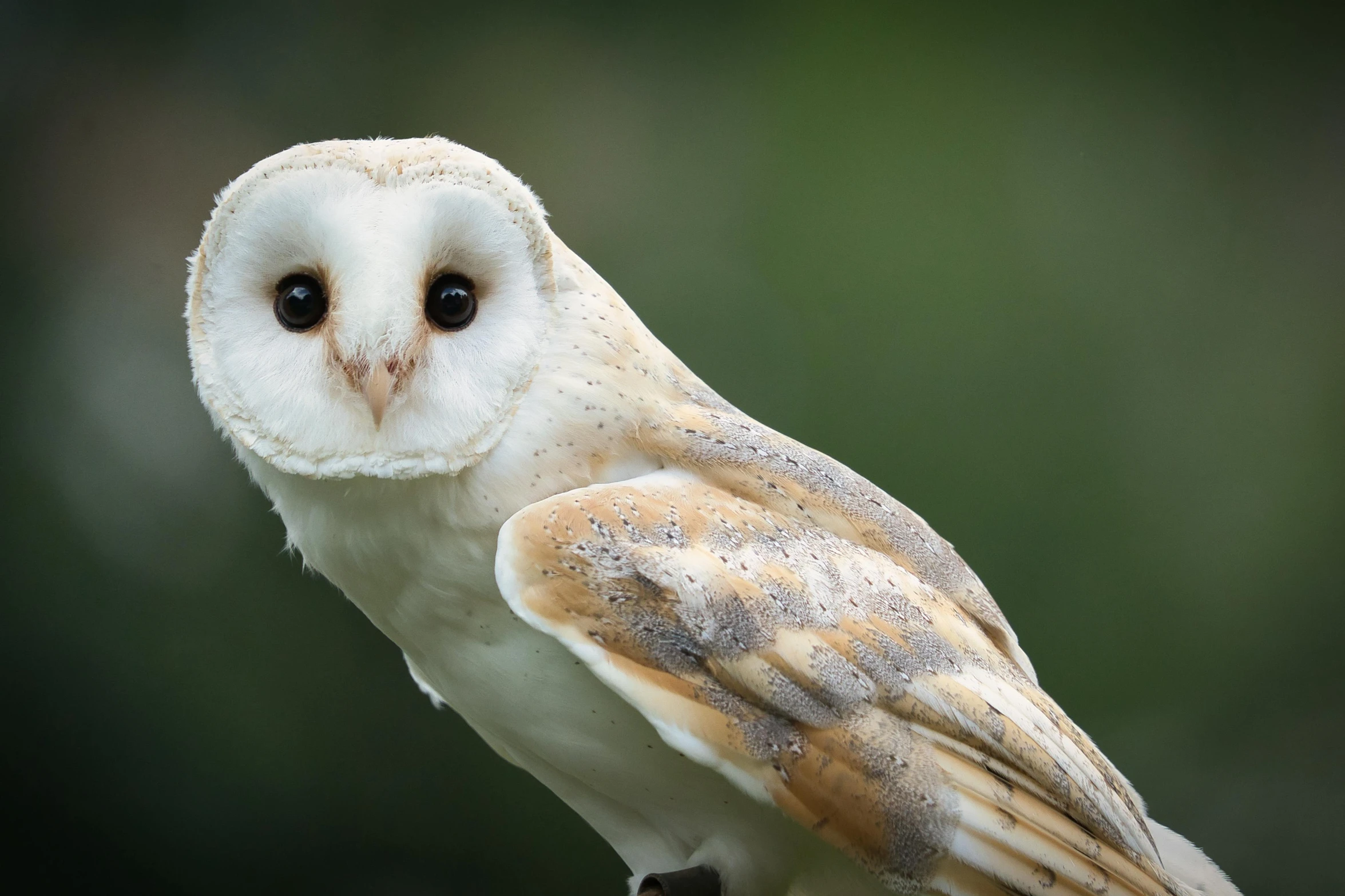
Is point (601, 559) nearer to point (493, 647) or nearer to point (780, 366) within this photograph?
point (493, 647)

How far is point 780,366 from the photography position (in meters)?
1.74

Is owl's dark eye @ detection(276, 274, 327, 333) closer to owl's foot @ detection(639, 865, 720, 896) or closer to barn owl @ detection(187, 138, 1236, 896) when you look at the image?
barn owl @ detection(187, 138, 1236, 896)

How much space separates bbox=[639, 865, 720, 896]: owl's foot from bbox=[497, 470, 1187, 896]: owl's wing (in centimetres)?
19

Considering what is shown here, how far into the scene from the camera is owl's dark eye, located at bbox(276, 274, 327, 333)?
857 millimetres

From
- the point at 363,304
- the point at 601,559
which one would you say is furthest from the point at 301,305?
the point at 601,559

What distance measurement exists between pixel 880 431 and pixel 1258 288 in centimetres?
69

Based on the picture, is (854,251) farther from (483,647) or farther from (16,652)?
(16,652)

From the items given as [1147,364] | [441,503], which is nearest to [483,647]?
[441,503]

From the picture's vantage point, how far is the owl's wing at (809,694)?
2.72ft

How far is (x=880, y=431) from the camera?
1.75m

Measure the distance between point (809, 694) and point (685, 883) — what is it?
261mm

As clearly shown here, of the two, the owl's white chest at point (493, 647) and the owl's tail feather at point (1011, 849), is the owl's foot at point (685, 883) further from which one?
the owl's tail feather at point (1011, 849)

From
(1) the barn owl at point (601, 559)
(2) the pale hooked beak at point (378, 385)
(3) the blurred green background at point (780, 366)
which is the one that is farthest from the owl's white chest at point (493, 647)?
(3) the blurred green background at point (780, 366)

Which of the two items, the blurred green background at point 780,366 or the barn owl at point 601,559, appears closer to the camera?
the barn owl at point 601,559
